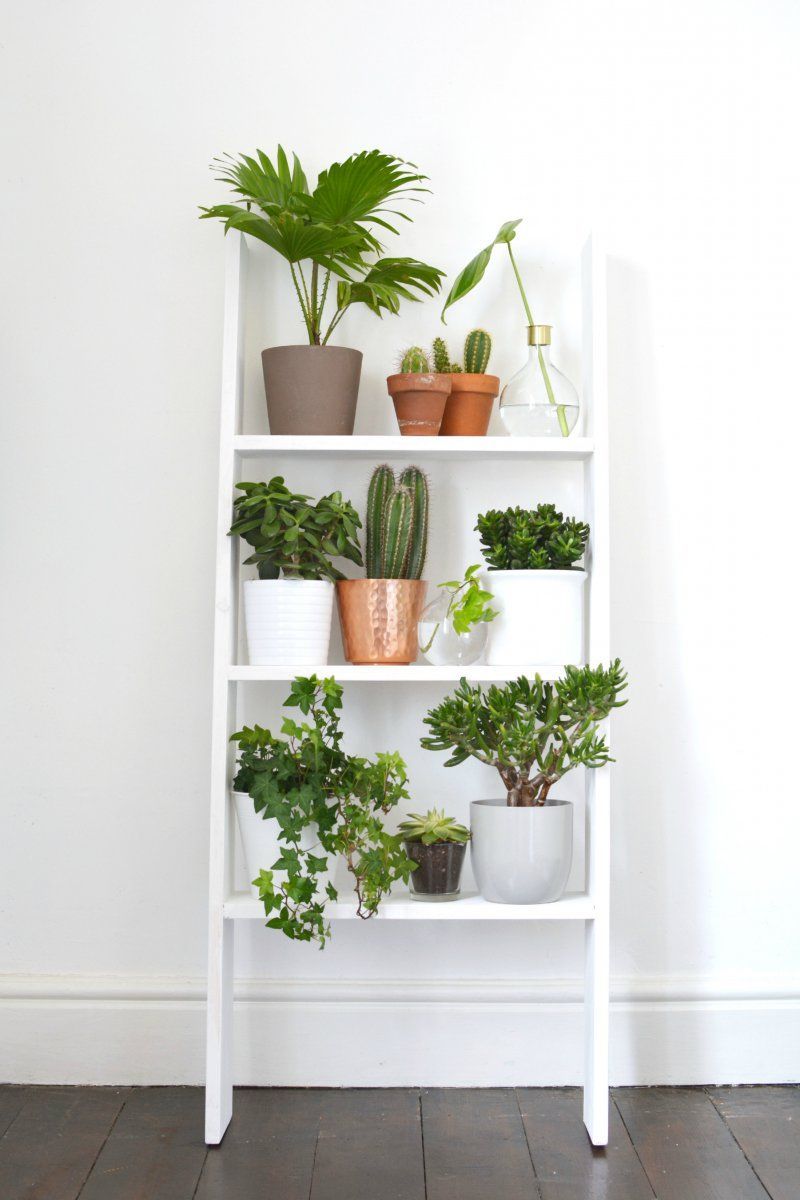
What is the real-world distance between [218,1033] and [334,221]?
49.2 inches

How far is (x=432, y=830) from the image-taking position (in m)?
1.66

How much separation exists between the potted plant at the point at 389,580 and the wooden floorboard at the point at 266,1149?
0.72 m

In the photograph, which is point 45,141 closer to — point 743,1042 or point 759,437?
point 759,437

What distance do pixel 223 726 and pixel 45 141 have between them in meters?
1.07

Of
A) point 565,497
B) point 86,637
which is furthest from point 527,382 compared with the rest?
point 86,637

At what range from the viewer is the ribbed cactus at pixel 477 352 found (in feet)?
5.75

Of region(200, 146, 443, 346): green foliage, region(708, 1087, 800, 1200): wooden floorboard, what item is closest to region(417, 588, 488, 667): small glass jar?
region(200, 146, 443, 346): green foliage

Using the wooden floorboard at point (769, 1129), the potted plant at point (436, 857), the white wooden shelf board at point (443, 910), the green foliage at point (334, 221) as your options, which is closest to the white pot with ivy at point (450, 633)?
the potted plant at point (436, 857)

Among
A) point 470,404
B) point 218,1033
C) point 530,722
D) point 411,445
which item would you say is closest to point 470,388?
point 470,404

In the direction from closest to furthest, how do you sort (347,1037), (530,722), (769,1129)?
(530,722), (769,1129), (347,1037)

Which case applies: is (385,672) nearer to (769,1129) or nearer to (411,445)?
(411,445)

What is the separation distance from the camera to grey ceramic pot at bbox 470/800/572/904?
5.23ft

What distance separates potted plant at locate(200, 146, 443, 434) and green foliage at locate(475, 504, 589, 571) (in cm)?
29

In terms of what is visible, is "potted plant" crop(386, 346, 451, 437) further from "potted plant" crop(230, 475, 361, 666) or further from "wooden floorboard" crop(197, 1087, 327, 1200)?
"wooden floorboard" crop(197, 1087, 327, 1200)
